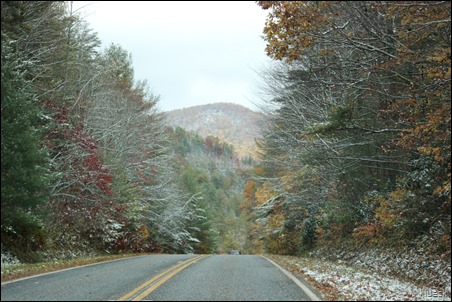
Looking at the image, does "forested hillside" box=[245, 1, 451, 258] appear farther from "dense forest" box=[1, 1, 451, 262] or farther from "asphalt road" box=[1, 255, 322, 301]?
"asphalt road" box=[1, 255, 322, 301]

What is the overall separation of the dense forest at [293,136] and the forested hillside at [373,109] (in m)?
0.06

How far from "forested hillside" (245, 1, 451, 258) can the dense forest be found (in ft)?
0.18

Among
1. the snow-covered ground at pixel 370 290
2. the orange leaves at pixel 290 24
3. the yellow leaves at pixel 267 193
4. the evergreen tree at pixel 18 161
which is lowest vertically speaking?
the snow-covered ground at pixel 370 290

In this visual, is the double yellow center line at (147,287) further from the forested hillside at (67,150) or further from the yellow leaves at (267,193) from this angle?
the yellow leaves at (267,193)

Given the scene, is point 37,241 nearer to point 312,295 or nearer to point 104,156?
point 104,156

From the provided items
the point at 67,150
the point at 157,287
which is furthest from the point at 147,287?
the point at 67,150

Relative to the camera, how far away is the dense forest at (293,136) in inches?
384

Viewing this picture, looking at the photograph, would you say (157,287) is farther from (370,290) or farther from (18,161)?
(18,161)

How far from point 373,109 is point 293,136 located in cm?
330

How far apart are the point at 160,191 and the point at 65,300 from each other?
22.4 meters

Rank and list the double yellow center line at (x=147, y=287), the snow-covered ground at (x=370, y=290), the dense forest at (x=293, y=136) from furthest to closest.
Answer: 1. the dense forest at (x=293, y=136)
2. the snow-covered ground at (x=370, y=290)
3. the double yellow center line at (x=147, y=287)

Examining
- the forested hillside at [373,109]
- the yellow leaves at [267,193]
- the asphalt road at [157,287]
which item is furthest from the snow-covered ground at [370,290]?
the yellow leaves at [267,193]

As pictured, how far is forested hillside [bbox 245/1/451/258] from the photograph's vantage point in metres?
9.14

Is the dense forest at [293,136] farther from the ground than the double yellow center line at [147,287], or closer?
farther from the ground
